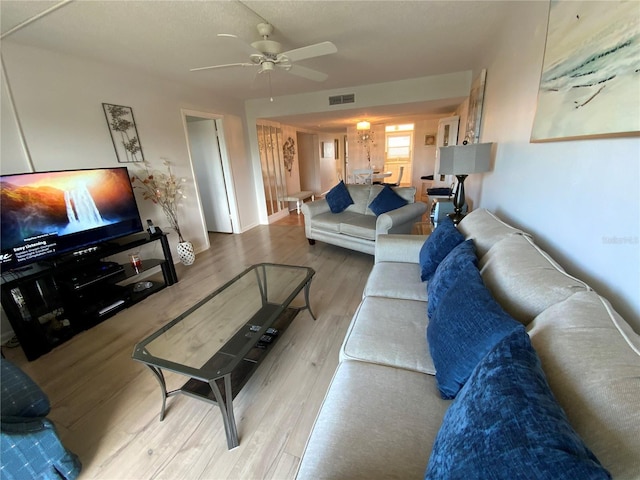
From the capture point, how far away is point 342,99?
14.4 feet

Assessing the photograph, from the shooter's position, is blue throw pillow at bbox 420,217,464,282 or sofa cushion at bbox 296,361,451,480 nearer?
sofa cushion at bbox 296,361,451,480

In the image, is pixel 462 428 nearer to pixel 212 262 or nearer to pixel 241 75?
pixel 212 262

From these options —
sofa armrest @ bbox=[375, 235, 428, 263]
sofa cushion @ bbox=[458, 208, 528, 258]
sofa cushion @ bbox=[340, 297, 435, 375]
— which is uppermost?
sofa cushion @ bbox=[458, 208, 528, 258]

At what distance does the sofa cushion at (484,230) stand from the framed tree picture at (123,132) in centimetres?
344

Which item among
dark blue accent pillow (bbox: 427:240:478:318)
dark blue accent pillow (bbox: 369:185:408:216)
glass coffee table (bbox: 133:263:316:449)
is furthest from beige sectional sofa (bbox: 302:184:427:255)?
dark blue accent pillow (bbox: 427:240:478:318)

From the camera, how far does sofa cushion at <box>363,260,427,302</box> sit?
167 centimetres

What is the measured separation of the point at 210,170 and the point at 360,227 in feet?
10.1

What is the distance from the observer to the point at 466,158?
2.19 metres

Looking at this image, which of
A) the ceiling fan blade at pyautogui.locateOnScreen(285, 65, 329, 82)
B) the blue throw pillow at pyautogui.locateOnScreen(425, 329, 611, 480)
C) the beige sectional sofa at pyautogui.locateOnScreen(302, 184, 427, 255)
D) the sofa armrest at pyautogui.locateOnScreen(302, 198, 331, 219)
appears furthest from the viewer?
the sofa armrest at pyautogui.locateOnScreen(302, 198, 331, 219)

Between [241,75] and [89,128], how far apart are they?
5.81 ft

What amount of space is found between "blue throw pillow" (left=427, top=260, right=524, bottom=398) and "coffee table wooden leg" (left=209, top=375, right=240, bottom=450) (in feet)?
2.92

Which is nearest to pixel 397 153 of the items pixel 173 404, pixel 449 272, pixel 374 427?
pixel 449 272

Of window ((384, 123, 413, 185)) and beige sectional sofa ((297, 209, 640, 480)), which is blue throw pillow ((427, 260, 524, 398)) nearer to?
beige sectional sofa ((297, 209, 640, 480))

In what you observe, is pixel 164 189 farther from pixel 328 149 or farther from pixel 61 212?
pixel 328 149
